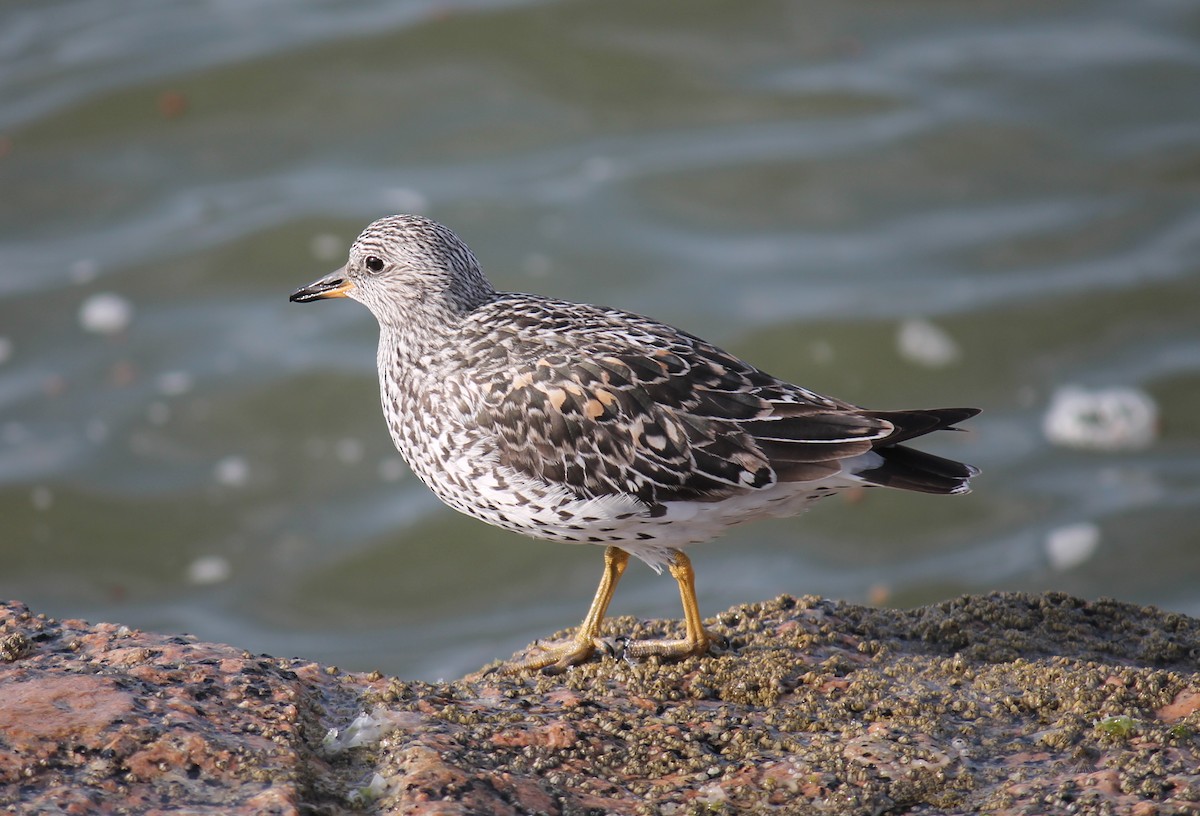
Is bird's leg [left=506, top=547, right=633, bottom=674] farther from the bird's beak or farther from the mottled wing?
the bird's beak

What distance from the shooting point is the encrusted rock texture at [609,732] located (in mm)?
3605

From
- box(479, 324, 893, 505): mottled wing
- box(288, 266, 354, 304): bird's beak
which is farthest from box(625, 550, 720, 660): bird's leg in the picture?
box(288, 266, 354, 304): bird's beak

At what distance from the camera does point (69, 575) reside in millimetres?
10680

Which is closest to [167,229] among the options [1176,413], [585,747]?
[1176,413]

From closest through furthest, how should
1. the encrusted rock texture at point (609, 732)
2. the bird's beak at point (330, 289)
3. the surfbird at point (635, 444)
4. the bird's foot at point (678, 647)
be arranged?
1. the encrusted rock texture at point (609, 732)
2. the bird's foot at point (678, 647)
3. the surfbird at point (635, 444)
4. the bird's beak at point (330, 289)

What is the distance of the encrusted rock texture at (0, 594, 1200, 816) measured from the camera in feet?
11.8

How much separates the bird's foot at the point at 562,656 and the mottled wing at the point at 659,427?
2.02ft

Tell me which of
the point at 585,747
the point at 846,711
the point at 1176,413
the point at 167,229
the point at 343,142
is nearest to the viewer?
the point at 585,747

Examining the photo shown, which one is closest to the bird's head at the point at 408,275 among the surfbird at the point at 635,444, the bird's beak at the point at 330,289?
the bird's beak at the point at 330,289

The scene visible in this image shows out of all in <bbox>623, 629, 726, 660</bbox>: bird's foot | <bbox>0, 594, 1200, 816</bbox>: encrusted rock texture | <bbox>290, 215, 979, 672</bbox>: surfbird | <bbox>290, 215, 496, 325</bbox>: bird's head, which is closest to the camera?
<bbox>0, 594, 1200, 816</bbox>: encrusted rock texture

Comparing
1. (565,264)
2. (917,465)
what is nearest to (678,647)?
(917,465)

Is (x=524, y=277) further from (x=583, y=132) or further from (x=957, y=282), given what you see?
(x=957, y=282)

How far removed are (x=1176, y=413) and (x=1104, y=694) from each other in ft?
26.3

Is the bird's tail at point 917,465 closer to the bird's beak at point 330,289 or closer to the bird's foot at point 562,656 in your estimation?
the bird's foot at point 562,656
